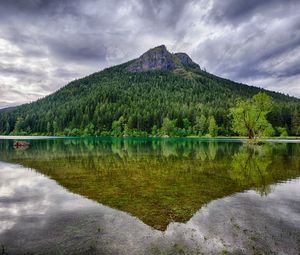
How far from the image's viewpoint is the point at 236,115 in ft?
338

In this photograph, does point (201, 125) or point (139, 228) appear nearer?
point (139, 228)

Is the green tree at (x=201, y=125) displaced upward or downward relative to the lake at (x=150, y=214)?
upward

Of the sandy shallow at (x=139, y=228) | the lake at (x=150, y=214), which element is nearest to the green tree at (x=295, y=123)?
the lake at (x=150, y=214)

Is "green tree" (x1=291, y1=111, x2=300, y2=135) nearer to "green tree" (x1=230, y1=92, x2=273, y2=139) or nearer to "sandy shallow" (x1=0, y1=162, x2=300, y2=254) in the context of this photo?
"green tree" (x1=230, y1=92, x2=273, y2=139)

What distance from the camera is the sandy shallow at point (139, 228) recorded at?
1186 cm

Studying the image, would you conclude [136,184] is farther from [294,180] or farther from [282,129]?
[282,129]

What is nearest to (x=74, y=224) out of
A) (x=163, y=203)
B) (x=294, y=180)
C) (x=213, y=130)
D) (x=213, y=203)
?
(x=163, y=203)

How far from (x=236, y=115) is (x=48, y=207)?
9343cm

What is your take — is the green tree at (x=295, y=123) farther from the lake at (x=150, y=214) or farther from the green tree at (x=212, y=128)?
the lake at (x=150, y=214)

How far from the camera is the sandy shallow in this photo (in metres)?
11.9

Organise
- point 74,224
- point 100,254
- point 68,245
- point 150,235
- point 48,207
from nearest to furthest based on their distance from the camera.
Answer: point 100,254, point 68,245, point 150,235, point 74,224, point 48,207

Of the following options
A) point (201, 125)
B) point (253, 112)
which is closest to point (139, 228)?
point (253, 112)

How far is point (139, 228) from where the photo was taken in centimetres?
1427

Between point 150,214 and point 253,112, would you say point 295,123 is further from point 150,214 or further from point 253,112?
point 150,214
